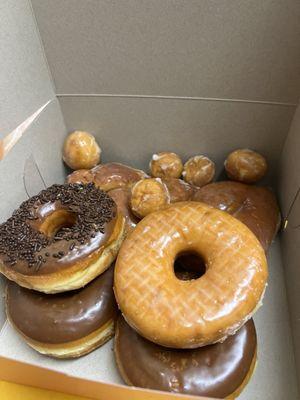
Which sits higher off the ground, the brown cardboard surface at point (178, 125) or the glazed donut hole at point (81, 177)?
the brown cardboard surface at point (178, 125)

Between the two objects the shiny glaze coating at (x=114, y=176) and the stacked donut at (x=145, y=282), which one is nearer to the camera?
the stacked donut at (x=145, y=282)

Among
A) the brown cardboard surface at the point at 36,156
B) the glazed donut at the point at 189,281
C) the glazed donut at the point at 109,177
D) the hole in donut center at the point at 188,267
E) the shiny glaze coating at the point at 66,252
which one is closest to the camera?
the glazed donut at the point at 189,281

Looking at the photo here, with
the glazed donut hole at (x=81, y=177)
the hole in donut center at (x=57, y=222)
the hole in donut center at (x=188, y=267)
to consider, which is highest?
the hole in donut center at (x=57, y=222)

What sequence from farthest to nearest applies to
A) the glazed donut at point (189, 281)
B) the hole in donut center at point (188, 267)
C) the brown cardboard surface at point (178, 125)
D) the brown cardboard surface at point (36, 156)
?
the brown cardboard surface at point (178, 125)
the brown cardboard surface at point (36, 156)
the hole in donut center at point (188, 267)
the glazed donut at point (189, 281)

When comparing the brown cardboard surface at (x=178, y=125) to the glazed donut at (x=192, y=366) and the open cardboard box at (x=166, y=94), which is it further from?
the glazed donut at (x=192, y=366)

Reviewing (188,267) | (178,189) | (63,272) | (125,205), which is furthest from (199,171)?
(63,272)

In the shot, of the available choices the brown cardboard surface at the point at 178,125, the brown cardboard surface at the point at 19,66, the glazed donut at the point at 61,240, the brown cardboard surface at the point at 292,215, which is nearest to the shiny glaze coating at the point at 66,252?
the glazed donut at the point at 61,240
